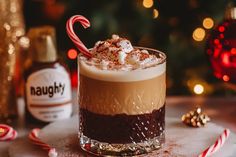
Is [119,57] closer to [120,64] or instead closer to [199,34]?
[120,64]

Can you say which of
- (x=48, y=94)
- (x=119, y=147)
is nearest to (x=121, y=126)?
(x=119, y=147)

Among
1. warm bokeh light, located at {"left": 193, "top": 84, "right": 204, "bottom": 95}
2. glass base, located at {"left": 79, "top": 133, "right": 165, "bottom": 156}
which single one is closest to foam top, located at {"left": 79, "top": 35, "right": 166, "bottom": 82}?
glass base, located at {"left": 79, "top": 133, "right": 165, "bottom": 156}

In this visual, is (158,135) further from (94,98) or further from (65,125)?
(65,125)

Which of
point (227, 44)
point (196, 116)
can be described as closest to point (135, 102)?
point (196, 116)

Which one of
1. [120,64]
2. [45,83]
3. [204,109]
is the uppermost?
[120,64]

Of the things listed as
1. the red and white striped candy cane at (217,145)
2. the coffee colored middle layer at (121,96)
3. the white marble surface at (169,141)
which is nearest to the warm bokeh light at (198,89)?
the white marble surface at (169,141)

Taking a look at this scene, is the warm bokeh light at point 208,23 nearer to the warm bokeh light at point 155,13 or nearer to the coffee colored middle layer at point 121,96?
the warm bokeh light at point 155,13

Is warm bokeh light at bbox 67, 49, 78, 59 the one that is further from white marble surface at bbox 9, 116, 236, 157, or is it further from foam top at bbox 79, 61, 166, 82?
foam top at bbox 79, 61, 166, 82
